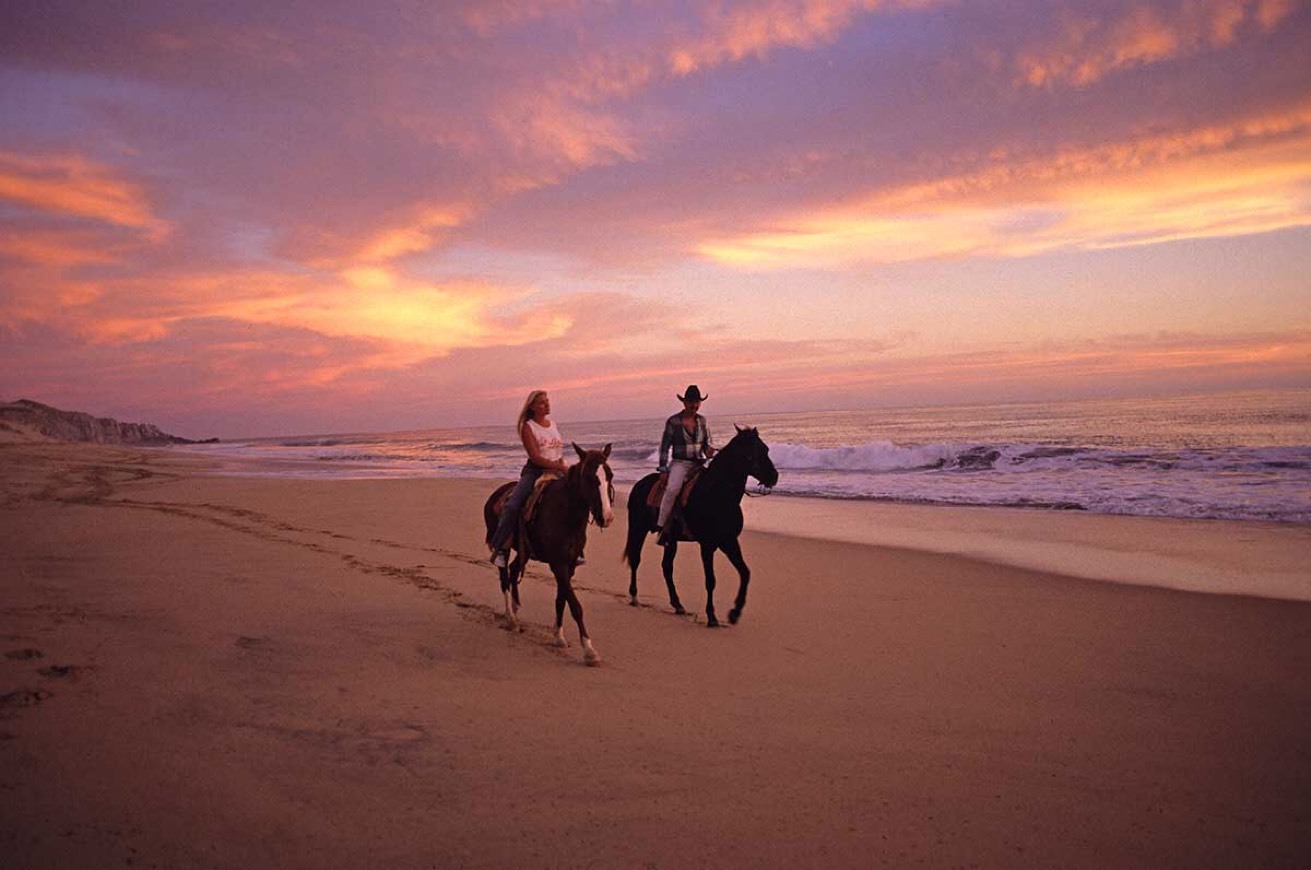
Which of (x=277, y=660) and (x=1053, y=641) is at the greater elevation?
(x=277, y=660)

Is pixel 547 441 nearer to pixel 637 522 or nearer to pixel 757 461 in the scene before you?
pixel 757 461

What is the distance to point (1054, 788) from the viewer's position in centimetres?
374

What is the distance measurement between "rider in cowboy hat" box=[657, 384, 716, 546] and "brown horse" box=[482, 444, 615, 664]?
6.26 ft

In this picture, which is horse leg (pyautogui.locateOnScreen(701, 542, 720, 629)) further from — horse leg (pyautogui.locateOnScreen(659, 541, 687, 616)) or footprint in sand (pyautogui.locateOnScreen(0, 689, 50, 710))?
footprint in sand (pyautogui.locateOnScreen(0, 689, 50, 710))

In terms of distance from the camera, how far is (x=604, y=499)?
6176 millimetres

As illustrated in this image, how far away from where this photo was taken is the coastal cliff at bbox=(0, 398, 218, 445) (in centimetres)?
6663

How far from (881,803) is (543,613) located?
4.73 meters

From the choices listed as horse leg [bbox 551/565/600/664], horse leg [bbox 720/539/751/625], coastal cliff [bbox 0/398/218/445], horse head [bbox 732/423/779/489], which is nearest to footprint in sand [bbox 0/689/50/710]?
horse leg [bbox 551/565/600/664]

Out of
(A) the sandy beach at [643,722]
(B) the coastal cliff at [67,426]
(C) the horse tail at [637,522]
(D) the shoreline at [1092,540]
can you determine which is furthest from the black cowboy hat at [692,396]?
(B) the coastal cliff at [67,426]

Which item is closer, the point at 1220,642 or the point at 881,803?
the point at 881,803

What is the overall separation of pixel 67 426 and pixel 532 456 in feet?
318

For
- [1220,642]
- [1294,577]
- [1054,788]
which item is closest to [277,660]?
[1054,788]

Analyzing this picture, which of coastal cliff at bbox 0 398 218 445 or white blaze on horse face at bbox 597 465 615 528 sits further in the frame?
coastal cliff at bbox 0 398 218 445

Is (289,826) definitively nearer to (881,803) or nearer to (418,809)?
(418,809)
